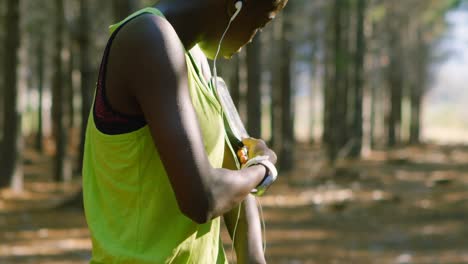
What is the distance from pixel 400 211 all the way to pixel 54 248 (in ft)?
23.3

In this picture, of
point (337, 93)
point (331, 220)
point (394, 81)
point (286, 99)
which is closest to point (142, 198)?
point (331, 220)

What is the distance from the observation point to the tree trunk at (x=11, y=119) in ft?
60.2

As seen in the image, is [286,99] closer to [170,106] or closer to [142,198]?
[142,198]

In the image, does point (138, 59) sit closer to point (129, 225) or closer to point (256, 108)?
point (129, 225)

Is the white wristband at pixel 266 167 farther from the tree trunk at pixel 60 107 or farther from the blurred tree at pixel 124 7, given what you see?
the tree trunk at pixel 60 107

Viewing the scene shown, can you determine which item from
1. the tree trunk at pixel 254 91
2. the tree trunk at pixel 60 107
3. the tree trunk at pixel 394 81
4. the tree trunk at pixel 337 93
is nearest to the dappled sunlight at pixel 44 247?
the tree trunk at pixel 254 91

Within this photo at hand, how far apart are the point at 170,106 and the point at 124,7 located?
439 inches

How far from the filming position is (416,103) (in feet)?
159

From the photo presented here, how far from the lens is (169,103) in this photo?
6.32ft

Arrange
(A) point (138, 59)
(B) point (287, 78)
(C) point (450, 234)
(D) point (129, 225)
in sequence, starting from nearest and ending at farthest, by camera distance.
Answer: (A) point (138, 59) < (D) point (129, 225) < (C) point (450, 234) < (B) point (287, 78)

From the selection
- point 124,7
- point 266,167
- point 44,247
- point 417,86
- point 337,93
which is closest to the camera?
point 266,167

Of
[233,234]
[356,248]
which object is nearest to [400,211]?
[356,248]

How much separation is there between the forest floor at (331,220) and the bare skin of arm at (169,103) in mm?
8786

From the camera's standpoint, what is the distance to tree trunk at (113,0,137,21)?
12.8 m
